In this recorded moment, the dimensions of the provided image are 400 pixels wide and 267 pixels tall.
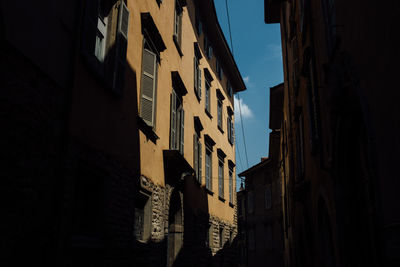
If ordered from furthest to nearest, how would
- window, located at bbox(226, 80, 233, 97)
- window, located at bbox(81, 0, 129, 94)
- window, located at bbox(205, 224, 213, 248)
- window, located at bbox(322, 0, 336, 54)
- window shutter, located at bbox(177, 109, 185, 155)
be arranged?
window, located at bbox(226, 80, 233, 97) < window, located at bbox(205, 224, 213, 248) < window shutter, located at bbox(177, 109, 185, 155) < window, located at bbox(81, 0, 129, 94) < window, located at bbox(322, 0, 336, 54)

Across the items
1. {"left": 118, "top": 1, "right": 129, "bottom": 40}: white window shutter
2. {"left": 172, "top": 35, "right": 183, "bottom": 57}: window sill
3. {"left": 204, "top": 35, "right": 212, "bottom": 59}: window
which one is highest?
{"left": 204, "top": 35, "right": 212, "bottom": 59}: window

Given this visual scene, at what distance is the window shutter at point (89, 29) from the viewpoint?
605cm

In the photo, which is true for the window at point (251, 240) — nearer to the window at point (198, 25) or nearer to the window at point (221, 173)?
the window at point (221, 173)

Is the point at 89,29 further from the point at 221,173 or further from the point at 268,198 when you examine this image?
the point at 268,198

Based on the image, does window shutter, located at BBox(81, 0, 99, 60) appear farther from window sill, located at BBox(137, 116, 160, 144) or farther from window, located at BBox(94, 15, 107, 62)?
window sill, located at BBox(137, 116, 160, 144)

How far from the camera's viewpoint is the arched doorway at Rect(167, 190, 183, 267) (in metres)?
10.8

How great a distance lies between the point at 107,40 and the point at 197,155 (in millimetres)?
7264

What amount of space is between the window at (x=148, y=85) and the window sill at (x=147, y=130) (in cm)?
18

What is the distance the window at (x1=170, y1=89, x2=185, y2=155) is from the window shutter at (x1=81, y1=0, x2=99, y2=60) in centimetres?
463

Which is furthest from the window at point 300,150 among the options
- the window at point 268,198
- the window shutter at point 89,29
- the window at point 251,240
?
the window at point 251,240

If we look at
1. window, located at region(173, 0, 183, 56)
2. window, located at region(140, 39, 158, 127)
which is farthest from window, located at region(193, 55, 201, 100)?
window, located at region(140, 39, 158, 127)

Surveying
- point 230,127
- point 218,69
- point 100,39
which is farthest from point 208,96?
point 100,39

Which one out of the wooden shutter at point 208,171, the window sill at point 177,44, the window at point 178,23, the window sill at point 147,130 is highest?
the window at point 178,23

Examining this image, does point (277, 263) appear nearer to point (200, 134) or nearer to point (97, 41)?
point (200, 134)
